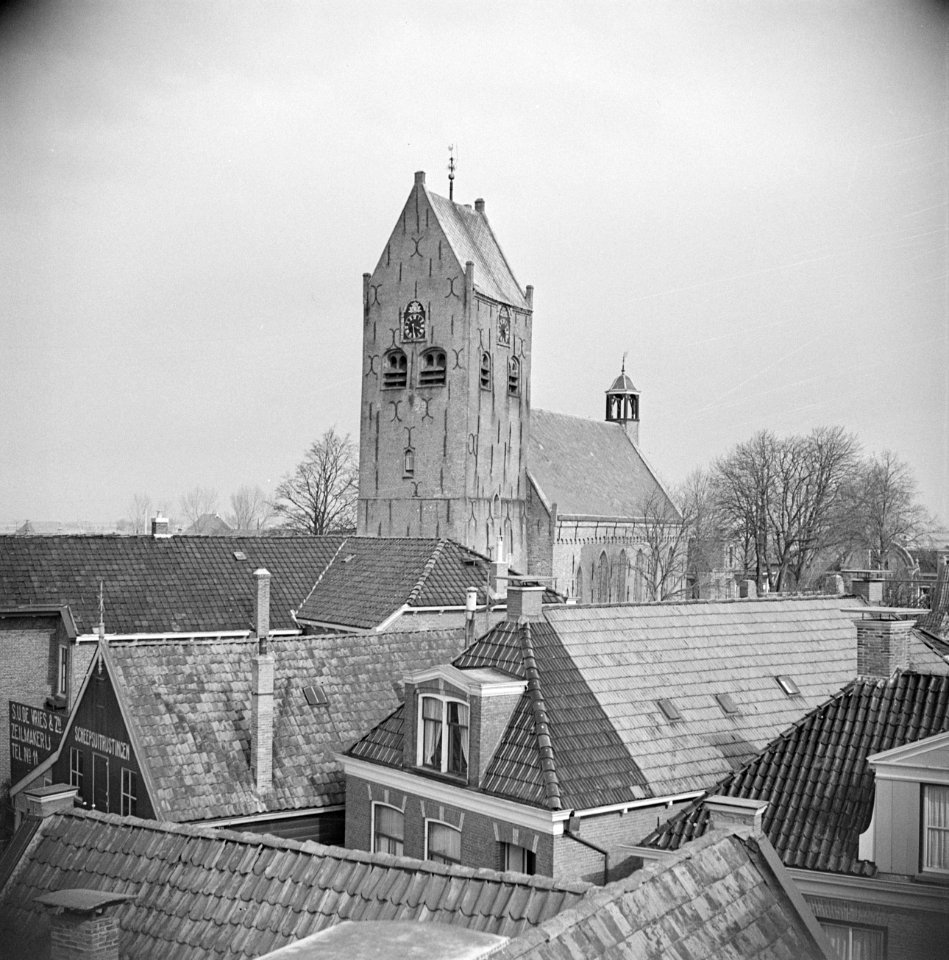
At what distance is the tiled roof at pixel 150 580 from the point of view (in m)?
23.1

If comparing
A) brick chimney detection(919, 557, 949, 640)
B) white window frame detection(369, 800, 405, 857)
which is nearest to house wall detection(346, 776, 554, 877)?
white window frame detection(369, 800, 405, 857)

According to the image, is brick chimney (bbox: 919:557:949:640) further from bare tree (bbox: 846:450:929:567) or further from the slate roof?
the slate roof

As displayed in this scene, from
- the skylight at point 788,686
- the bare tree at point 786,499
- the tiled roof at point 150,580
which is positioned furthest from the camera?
the bare tree at point 786,499

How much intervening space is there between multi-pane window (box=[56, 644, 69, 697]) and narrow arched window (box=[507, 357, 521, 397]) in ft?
81.2

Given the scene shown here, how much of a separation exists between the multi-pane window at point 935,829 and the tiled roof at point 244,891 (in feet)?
15.9

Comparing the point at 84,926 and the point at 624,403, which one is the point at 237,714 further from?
the point at 624,403

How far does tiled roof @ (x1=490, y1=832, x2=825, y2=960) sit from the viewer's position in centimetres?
559

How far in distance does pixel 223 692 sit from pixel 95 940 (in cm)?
926

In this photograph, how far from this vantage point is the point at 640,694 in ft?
49.2

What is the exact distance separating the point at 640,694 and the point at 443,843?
133 inches

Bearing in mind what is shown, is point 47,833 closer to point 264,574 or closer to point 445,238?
point 264,574

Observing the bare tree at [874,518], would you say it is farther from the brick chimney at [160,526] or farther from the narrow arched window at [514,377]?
the brick chimney at [160,526]

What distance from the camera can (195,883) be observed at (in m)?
7.75

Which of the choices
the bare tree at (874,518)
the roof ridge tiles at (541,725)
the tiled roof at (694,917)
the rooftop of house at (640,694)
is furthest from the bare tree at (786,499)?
the tiled roof at (694,917)
